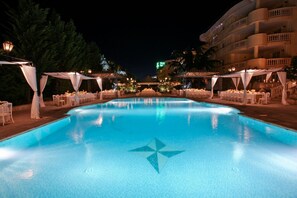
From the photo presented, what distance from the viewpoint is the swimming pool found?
3658mm

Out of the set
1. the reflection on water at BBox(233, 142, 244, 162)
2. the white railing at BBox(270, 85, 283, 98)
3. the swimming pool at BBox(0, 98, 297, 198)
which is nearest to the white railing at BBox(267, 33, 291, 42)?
the white railing at BBox(270, 85, 283, 98)

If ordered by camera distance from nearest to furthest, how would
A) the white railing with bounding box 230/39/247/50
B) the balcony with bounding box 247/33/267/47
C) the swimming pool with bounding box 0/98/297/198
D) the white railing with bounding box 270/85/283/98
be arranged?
the swimming pool with bounding box 0/98/297/198, the white railing with bounding box 270/85/283/98, the balcony with bounding box 247/33/267/47, the white railing with bounding box 230/39/247/50

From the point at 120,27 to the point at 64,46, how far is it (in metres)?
24.4

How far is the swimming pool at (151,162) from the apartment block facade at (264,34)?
47.7 ft

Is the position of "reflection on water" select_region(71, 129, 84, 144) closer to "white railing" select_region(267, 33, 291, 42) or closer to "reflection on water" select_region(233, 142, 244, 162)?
"reflection on water" select_region(233, 142, 244, 162)

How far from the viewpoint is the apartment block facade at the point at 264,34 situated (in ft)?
71.5

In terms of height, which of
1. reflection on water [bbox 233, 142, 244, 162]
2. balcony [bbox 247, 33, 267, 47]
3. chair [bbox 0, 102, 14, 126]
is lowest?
reflection on water [bbox 233, 142, 244, 162]

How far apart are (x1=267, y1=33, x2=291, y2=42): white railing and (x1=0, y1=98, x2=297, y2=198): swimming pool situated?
17526 millimetres

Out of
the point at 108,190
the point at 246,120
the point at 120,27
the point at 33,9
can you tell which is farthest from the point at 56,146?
the point at 120,27

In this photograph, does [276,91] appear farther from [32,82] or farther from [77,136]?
[32,82]

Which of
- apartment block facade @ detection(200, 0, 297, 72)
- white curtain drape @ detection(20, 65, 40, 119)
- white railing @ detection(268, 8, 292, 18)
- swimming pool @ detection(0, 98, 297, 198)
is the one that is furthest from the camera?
apartment block facade @ detection(200, 0, 297, 72)

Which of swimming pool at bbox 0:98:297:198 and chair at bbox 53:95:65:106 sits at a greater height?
chair at bbox 53:95:65:106

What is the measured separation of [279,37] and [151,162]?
2268cm

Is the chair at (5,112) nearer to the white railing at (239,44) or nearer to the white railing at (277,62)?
the white railing at (277,62)
